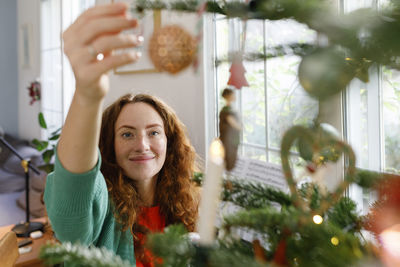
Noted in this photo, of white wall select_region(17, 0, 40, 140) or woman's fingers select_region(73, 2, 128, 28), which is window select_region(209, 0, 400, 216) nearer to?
woman's fingers select_region(73, 2, 128, 28)

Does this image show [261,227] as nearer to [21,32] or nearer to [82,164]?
[82,164]

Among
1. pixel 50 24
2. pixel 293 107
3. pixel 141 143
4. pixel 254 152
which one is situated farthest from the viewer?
pixel 50 24

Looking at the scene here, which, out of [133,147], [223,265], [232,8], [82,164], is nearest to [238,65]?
[232,8]

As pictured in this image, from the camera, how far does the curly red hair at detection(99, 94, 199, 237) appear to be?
1.04 metres

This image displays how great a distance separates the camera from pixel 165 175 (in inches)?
46.1

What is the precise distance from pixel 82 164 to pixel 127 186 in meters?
0.60

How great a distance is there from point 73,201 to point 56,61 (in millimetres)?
3624

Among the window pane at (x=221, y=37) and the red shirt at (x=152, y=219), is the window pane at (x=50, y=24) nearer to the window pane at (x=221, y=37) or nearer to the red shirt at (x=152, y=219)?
the window pane at (x=221, y=37)

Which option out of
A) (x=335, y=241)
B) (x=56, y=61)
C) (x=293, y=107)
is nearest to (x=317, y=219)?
(x=335, y=241)

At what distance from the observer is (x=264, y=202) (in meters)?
0.34

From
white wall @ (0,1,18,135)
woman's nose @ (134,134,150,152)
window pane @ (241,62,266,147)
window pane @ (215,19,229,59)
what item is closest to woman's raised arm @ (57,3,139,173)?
woman's nose @ (134,134,150,152)

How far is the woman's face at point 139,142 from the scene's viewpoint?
103cm

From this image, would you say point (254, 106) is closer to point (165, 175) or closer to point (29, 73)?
point (165, 175)

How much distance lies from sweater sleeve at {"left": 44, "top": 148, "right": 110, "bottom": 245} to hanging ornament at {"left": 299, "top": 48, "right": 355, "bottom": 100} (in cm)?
37
